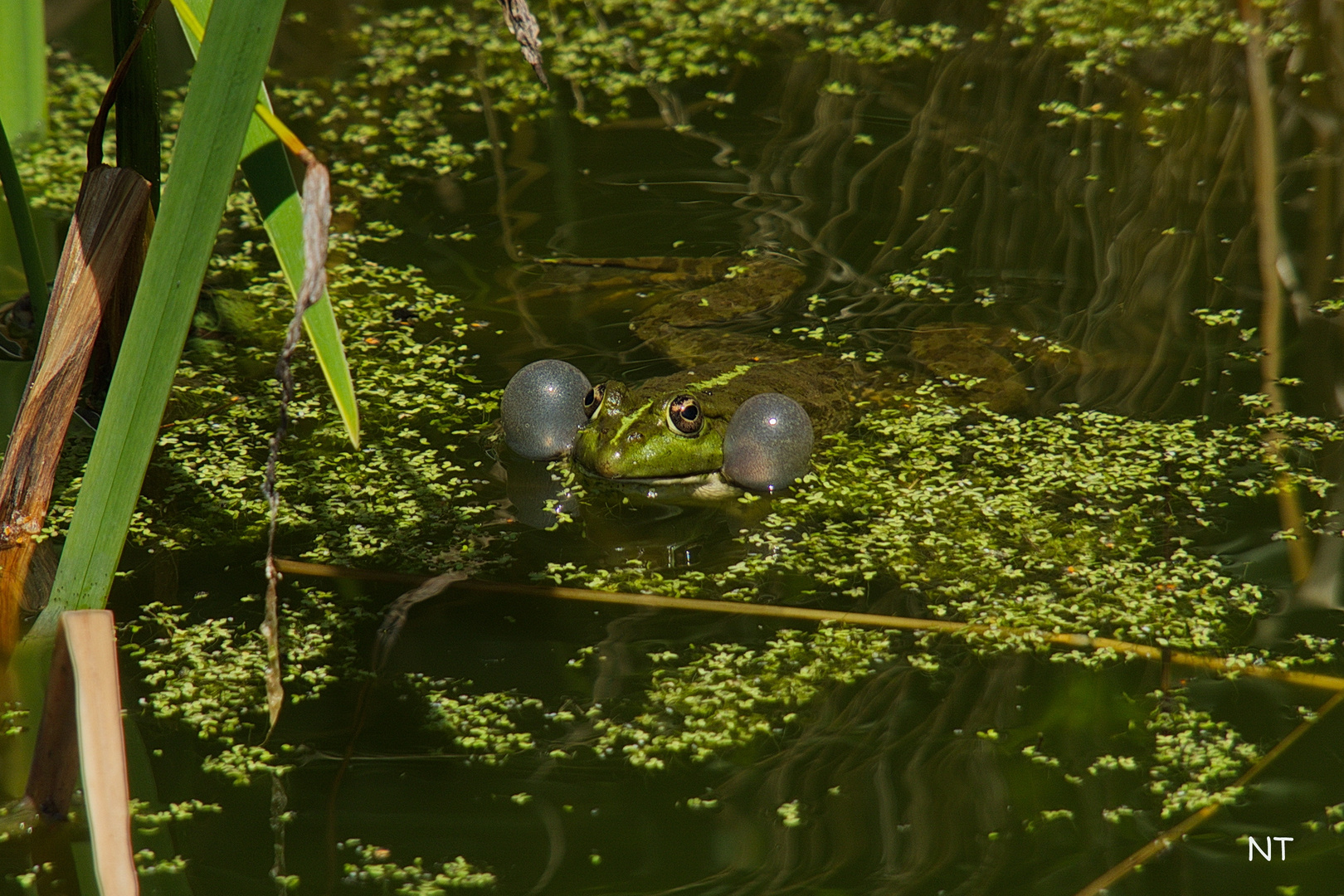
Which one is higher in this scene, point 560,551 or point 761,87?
point 761,87

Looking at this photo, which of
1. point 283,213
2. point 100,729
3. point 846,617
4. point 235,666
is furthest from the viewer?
point 846,617

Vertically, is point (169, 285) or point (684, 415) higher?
point (684, 415)

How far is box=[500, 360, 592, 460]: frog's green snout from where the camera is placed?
3.20 m

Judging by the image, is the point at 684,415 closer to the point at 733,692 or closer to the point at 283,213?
the point at 733,692

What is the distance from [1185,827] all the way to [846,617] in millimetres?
797

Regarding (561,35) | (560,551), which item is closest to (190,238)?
(560,551)

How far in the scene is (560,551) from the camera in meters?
2.89

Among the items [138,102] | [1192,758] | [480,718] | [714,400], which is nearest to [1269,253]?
[714,400]

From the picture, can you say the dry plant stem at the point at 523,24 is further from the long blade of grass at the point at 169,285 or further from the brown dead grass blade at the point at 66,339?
the brown dead grass blade at the point at 66,339

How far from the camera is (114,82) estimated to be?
2307 mm

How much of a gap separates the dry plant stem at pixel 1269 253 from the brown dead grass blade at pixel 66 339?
8.79 feet

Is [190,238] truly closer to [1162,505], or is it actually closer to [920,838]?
[920,838]

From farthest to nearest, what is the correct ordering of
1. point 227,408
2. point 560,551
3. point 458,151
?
1. point 458,151
2. point 227,408
3. point 560,551

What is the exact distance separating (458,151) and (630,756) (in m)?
3.46
